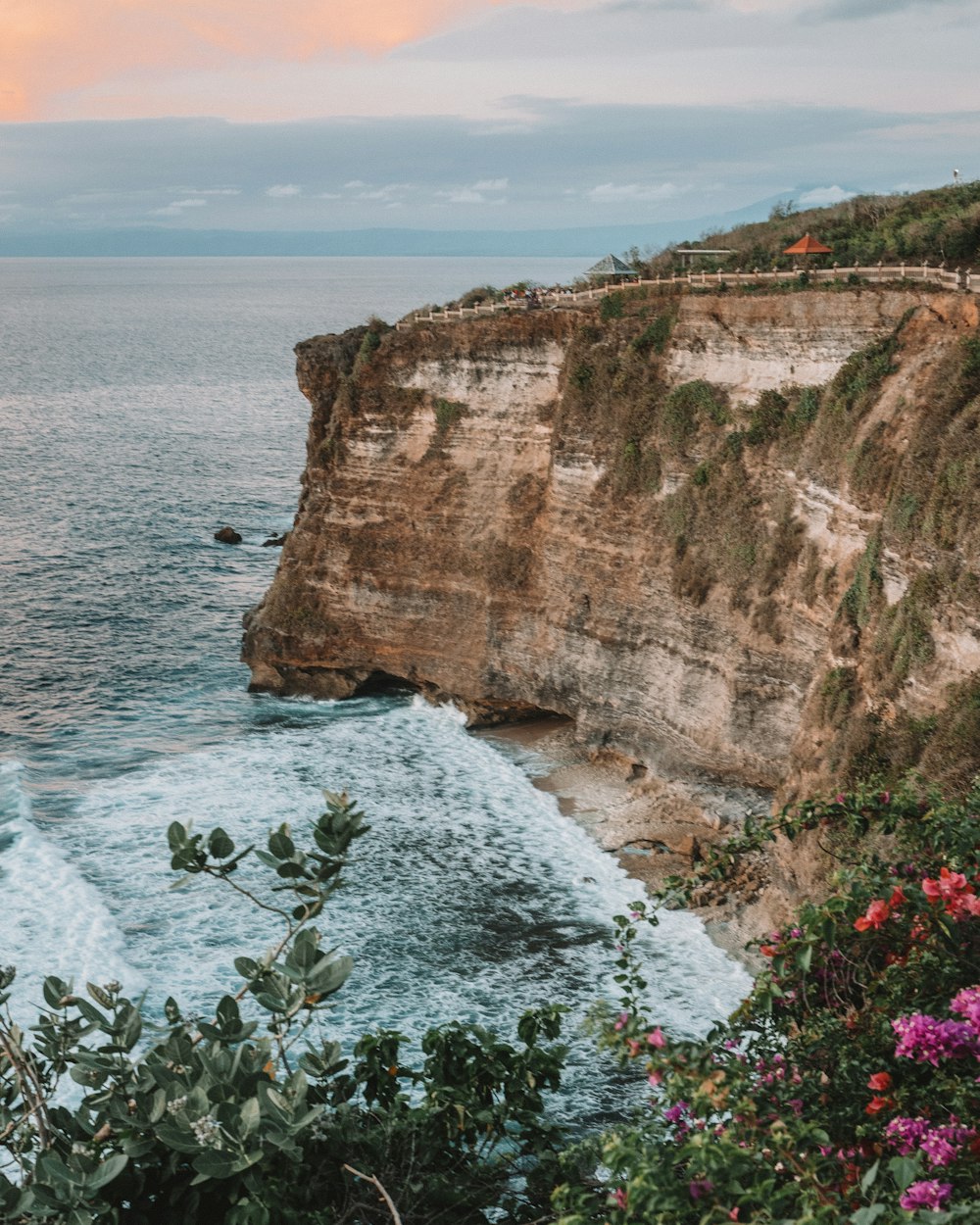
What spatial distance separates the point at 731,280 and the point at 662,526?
24.3 ft

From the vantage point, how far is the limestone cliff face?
81.7 ft

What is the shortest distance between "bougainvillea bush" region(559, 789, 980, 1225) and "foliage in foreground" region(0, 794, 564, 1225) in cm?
128

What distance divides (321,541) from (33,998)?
21072mm

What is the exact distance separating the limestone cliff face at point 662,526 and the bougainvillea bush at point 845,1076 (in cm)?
1275

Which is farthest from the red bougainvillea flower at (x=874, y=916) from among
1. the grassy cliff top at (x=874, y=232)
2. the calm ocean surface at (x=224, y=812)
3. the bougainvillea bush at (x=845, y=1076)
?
the grassy cliff top at (x=874, y=232)

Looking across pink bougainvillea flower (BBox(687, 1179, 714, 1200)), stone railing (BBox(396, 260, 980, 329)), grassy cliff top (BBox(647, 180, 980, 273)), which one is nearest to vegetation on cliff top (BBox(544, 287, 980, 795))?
stone railing (BBox(396, 260, 980, 329))

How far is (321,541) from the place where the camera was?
42.5 meters

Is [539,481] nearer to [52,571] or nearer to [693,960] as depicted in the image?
[693,960]

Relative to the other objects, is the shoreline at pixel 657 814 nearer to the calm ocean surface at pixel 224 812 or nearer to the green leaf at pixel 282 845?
the calm ocean surface at pixel 224 812

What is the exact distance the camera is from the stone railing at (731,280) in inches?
1153

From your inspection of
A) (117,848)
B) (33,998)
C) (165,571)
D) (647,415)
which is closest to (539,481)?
(647,415)

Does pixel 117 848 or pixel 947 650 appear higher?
pixel 947 650

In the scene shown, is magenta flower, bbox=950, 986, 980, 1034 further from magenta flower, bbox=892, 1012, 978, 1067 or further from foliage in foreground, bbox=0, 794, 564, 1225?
foliage in foreground, bbox=0, 794, 564, 1225

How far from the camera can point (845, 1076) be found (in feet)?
30.5
